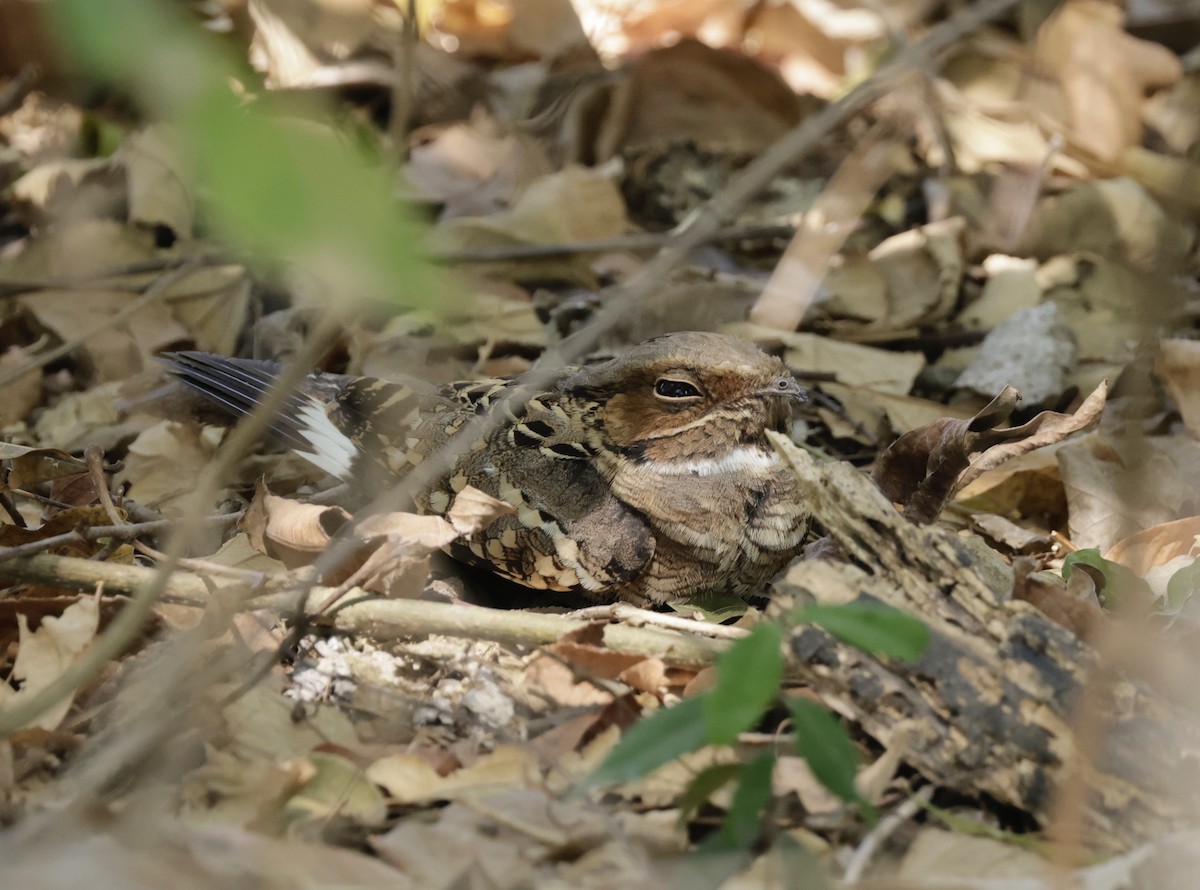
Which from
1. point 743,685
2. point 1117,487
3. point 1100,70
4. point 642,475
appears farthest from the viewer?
point 1100,70

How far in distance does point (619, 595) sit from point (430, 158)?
8.18 ft

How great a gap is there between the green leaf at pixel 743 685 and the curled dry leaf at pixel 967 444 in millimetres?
1125

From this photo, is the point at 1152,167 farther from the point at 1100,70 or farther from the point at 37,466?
the point at 37,466

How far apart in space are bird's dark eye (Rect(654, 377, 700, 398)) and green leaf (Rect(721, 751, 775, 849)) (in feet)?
4.17

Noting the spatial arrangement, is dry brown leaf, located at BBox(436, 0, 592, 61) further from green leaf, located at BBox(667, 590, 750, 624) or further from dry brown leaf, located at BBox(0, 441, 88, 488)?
green leaf, located at BBox(667, 590, 750, 624)

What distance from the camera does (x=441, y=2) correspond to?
210 inches

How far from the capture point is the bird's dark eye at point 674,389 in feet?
9.38

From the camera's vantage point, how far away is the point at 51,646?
89.7 inches

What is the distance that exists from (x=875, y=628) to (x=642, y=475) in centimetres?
128

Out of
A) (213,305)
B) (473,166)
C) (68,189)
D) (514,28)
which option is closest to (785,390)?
(213,305)

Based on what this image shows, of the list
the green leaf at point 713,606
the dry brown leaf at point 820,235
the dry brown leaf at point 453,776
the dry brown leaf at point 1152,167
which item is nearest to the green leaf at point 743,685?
the dry brown leaf at point 453,776

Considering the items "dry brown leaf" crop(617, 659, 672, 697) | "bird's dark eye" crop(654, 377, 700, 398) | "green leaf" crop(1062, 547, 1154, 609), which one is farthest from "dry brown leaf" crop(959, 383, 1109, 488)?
"dry brown leaf" crop(617, 659, 672, 697)

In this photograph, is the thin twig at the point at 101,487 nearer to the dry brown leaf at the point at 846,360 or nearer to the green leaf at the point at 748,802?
the green leaf at the point at 748,802

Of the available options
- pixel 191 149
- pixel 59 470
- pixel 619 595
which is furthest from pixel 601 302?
pixel 191 149
